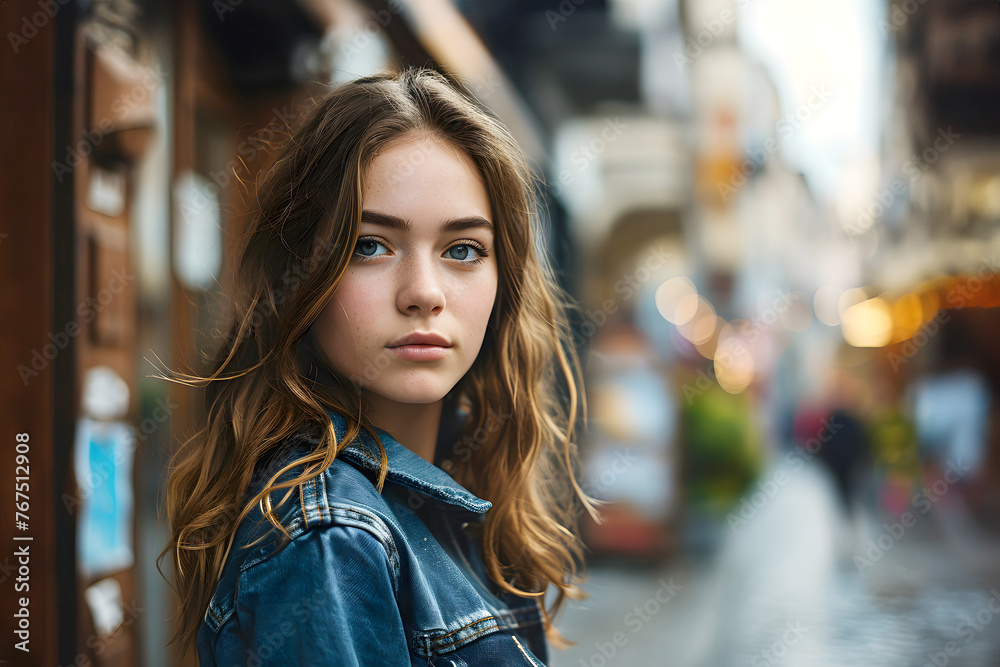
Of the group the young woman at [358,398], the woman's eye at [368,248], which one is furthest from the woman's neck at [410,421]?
the woman's eye at [368,248]

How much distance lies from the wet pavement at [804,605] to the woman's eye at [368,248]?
332 centimetres

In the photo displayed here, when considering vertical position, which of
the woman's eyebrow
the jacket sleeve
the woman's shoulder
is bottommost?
the jacket sleeve

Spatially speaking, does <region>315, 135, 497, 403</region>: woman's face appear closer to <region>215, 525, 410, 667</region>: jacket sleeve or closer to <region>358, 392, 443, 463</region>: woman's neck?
<region>358, 392, 443, 463</region>: woman's neck

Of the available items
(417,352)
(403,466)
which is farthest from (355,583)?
(417,352)

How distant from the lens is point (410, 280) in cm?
113

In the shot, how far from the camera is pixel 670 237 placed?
7961 mm

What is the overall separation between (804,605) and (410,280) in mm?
5329

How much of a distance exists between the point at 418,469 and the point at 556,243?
398cm

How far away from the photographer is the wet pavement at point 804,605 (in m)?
4.29

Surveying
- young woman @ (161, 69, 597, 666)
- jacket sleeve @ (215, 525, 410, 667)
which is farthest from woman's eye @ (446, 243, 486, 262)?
jacket sleeve @ (215, 525, 410, 667)

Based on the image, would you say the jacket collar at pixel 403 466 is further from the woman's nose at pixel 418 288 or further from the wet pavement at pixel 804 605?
the wet pavement at pixel 804 605

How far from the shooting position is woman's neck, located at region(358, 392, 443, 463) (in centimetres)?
126

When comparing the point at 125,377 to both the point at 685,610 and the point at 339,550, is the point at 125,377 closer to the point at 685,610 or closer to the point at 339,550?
the point at 339,550

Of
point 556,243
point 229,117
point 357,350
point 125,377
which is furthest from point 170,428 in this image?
point 556,243
